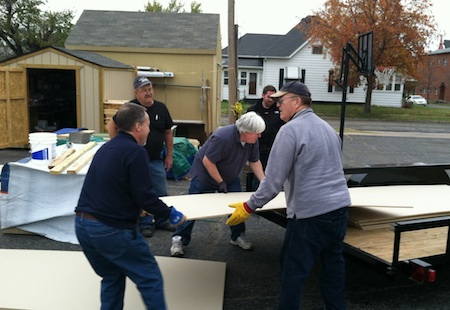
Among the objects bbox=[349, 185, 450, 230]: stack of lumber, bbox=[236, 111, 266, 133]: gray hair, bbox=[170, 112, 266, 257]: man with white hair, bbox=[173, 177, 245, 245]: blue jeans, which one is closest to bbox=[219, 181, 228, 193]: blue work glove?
bbox=[170, 112, 266, 257]: man with white hair

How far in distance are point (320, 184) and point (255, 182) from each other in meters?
1.98

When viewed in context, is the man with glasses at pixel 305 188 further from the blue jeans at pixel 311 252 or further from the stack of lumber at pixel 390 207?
the stack of lumber at pixel 390 207

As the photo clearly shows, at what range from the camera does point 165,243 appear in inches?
202

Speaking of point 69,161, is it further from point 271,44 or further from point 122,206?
point 271,44

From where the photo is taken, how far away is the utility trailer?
3.25 meters

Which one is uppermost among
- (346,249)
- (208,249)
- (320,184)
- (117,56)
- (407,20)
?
(407,20)

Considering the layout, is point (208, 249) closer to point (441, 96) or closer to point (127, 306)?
point (127, 306)

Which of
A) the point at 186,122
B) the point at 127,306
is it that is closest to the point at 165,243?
the point at 127,306

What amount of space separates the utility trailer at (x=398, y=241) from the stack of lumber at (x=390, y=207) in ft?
0.24

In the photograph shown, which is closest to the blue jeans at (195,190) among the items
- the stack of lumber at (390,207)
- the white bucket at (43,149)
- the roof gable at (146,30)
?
the stack of lumber at (390,207)

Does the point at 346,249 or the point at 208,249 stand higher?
the point at 346,249

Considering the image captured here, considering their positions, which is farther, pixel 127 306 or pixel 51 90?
pixel 51 90

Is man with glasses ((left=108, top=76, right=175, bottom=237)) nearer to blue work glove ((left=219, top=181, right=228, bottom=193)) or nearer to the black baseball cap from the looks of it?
blue work glove ((left=219, top=181, right=228, bottom=193))

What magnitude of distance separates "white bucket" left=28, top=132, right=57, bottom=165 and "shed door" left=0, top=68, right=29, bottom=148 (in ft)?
15.9
